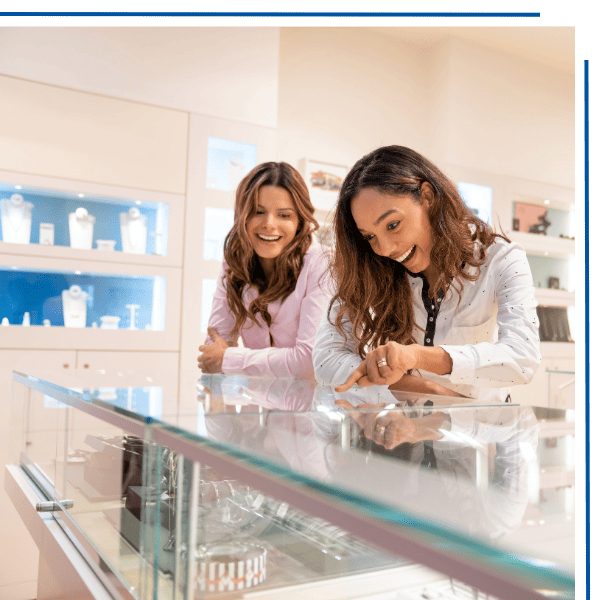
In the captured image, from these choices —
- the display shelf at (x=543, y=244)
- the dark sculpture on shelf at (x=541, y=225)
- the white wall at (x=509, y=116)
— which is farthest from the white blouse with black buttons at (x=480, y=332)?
the dark sculpture on shelf at (x=541, y=225)

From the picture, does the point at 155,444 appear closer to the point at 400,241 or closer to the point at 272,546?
the point at 272,546

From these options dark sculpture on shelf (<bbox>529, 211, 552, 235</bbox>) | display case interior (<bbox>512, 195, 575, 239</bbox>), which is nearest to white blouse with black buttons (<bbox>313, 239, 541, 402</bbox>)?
display case interior (<bbox>512, 195, 575, 239</bbox>)

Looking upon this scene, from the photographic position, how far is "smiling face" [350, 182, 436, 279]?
4.25ft

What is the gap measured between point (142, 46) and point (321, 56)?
1.59m

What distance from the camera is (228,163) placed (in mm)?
3414

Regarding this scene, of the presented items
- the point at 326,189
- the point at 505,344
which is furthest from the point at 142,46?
the point at 505,344

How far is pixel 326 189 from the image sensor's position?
13.0ft

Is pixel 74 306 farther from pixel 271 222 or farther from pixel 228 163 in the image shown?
pixel 271 222

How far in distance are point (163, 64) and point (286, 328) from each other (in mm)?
2067

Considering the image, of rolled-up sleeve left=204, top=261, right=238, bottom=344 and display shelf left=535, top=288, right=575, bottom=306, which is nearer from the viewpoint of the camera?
rolled-up sleeve left=204, top=261, right=238, bottom=344

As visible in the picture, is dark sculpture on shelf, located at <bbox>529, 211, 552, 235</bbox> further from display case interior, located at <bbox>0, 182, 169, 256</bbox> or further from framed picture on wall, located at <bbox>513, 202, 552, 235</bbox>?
display case interior, located at <bbox>0, 182, 169, 256</bbox>

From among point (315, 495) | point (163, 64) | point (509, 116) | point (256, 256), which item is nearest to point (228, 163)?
point (163, 64)

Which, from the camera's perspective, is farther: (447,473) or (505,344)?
(505,344)

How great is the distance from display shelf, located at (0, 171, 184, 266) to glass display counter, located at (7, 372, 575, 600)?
6.92 ft
